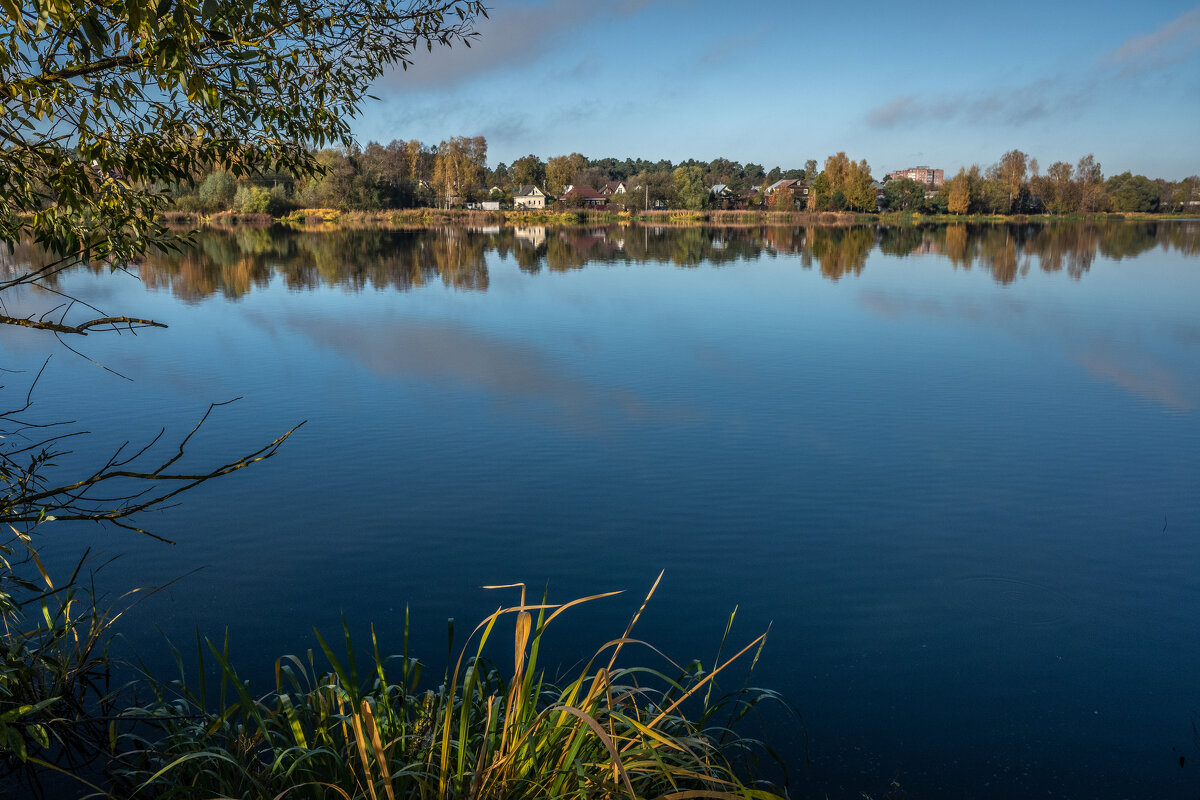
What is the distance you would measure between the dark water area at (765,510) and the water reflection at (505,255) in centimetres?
1072

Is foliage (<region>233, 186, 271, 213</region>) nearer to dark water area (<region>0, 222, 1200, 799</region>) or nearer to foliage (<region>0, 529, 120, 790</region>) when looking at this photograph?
dark water area (<region>0, 222, 1200, 799</region>)

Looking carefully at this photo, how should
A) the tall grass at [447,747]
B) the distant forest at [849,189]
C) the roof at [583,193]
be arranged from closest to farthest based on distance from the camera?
the tall grass at [447,747] < the distant forest at [849,189] < the roof at [583,193]

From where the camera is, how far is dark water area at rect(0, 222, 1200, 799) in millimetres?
5348

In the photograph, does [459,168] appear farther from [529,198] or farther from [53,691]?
[53,691]

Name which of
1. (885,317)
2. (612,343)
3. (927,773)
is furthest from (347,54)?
(885,317)

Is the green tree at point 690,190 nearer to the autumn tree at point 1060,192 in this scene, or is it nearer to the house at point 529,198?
the house at point 529,198

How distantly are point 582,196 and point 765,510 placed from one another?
→ 122 meters

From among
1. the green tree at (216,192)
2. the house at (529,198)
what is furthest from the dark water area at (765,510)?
the house at (529,198)

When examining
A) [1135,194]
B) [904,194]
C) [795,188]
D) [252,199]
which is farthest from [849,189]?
[252,199]

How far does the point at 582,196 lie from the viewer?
125438mm

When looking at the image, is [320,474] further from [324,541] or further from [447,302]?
[447,302]

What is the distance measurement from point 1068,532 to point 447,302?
1879cm

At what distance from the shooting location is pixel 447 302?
77.7 ft

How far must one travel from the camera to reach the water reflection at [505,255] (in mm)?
29875
